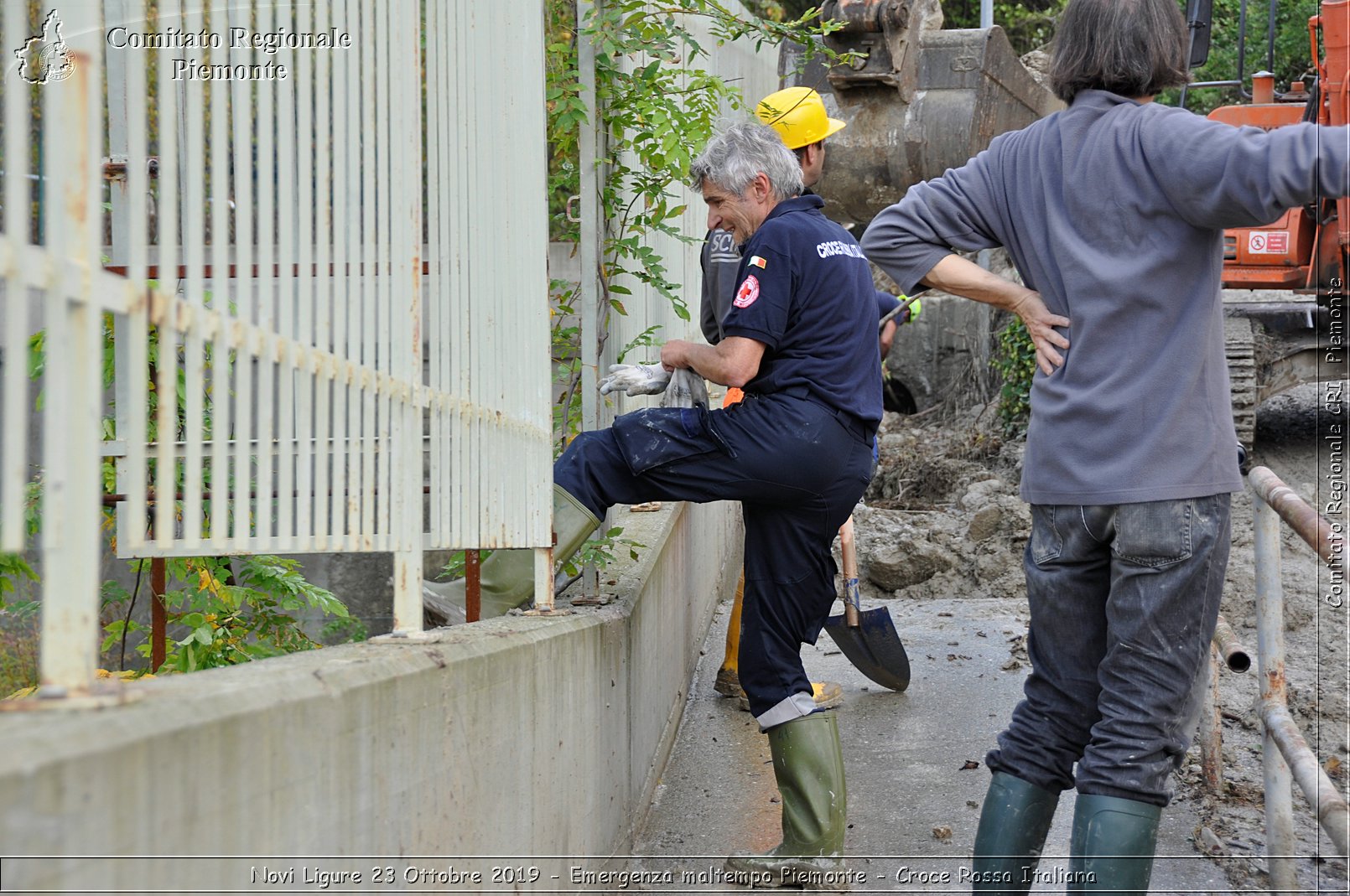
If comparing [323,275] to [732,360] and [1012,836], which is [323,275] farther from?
[1012,836]

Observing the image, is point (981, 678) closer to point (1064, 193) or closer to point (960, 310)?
point (1064, 193)

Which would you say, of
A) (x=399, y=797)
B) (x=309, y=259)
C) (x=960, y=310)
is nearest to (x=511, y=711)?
(x=399, y=797)

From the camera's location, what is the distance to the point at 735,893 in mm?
3334

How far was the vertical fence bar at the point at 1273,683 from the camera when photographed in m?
3.00

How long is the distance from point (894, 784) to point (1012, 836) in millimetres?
1448

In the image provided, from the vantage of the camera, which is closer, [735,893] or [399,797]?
[399,797]

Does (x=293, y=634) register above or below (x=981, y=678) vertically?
above

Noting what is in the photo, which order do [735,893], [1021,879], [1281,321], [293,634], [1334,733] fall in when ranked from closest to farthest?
[1021,879] < [735,893] < [293,634] < [1334,733] < [1281,321]

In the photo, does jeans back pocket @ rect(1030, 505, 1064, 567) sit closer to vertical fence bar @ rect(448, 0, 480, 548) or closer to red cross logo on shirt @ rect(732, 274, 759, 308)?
red cross logo on shirt @ rect(732, 274, 759, 308)

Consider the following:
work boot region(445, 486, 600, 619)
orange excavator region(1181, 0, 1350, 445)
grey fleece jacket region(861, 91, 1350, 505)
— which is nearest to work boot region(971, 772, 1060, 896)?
grey fleece jacket region(861, 91, 1350, 505)

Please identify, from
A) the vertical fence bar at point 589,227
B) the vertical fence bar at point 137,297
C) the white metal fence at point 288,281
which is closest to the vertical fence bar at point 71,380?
the white metal fence at point 288,281

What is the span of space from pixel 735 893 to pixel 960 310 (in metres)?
12.4

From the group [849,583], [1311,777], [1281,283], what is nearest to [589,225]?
[849,583]

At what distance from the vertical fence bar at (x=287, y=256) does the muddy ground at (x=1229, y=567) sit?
2.55 meters
